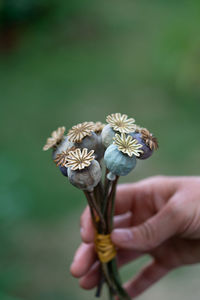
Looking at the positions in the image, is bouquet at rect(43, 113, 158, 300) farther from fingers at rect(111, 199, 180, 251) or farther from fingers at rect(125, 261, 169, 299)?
fingers at rect(125, 261, 169, 299)

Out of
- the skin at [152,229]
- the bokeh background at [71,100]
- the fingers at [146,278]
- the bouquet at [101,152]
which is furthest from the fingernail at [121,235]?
the bokeh background at [71,100]

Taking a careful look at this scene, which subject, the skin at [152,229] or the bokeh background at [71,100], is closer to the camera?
the skin at [152,229]

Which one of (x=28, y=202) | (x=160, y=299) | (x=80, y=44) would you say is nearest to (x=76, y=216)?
(x=28, y=202)

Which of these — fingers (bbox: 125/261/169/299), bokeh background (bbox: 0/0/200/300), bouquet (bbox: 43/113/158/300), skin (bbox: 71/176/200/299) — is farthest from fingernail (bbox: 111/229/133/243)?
bokeh background (bbox: 0/0/200/300)

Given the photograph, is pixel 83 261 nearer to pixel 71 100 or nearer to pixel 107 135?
pixel 107 135

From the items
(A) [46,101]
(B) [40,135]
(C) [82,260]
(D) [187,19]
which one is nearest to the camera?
(C) [82,260]

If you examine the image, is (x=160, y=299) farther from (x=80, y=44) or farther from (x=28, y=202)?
(x=80, y=44)

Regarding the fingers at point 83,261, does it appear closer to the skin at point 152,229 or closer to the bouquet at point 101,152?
the skin at point 152,229
